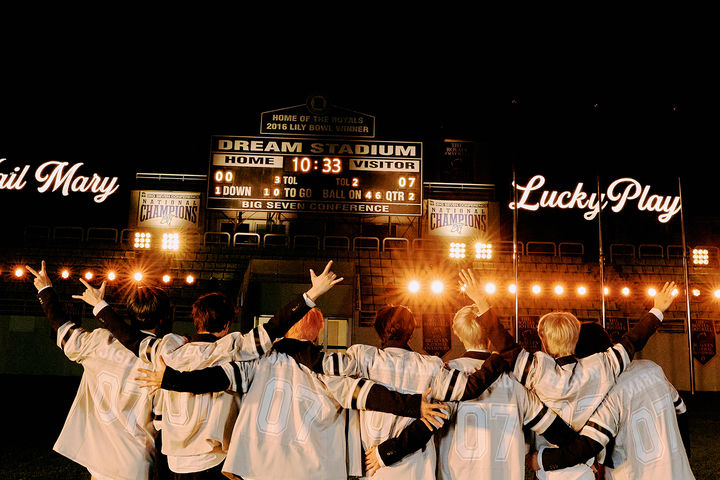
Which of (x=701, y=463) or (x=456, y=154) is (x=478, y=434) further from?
(x=456, y=154)

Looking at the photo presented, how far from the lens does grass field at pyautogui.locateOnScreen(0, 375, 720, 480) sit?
6465mm

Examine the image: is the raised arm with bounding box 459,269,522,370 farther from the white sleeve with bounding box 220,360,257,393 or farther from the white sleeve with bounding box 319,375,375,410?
the white sleeve with bounding box 220,360,257,393

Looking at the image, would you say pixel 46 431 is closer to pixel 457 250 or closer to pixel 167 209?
pixel 167 209

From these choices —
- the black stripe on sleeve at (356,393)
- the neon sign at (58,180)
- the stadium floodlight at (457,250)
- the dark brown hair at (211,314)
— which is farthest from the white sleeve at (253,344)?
the neon sign at (58,180)

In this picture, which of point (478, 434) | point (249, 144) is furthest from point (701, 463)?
point (249, 144)

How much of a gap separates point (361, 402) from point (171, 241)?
23606 millimetres

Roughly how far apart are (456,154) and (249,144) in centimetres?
1653

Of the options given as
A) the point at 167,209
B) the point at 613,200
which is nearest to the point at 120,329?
the point at 613,200

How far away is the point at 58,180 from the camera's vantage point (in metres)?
23.9

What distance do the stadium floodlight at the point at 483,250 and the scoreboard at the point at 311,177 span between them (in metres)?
11.2

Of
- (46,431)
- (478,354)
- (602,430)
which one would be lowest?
(46,431)

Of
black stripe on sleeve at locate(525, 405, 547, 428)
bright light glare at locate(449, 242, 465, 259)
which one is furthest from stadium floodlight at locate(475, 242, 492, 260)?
black stripe on sleeve at locate(525, 405, 547, 428)

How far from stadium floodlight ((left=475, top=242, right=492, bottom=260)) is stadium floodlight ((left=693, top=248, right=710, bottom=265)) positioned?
8.21m

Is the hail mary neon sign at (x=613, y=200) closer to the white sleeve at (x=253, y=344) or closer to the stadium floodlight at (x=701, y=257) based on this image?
the stadium floodlight at (x=701, y=257)
